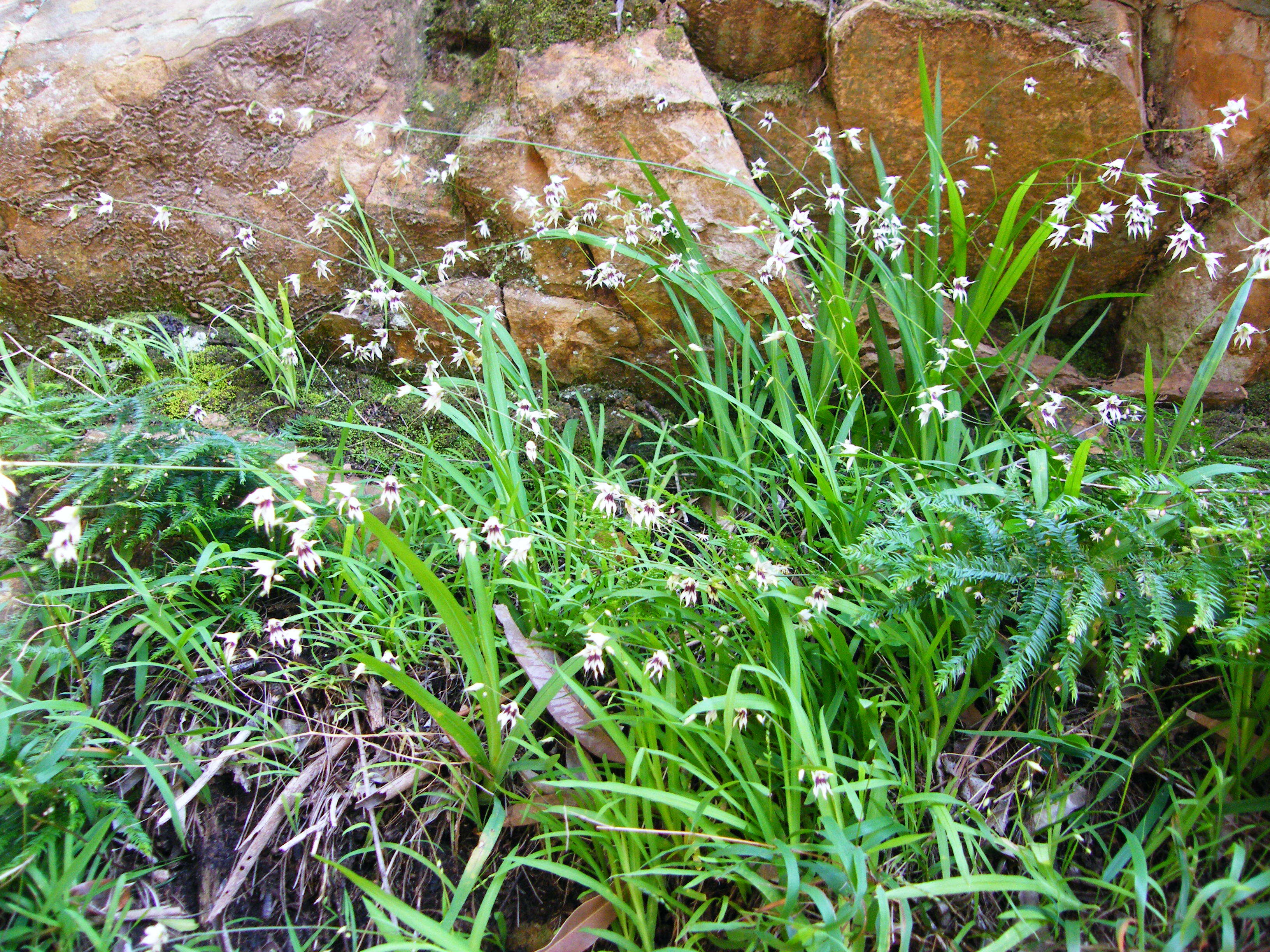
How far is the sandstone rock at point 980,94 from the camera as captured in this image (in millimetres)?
2361

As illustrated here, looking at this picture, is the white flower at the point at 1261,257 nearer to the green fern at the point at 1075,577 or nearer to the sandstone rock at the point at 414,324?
the green fern at the point at 1075,577

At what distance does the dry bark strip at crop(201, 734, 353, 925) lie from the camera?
150 centimetres

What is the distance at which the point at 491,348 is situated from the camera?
2016 mm

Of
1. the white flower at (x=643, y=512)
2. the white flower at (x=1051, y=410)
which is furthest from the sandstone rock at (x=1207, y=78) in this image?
the white flower at (x=643, y=512)

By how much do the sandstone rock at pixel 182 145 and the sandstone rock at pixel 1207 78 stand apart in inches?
99.5

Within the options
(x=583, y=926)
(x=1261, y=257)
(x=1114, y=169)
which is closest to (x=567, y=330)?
(x=1114, y=169)

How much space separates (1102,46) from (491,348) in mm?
2271

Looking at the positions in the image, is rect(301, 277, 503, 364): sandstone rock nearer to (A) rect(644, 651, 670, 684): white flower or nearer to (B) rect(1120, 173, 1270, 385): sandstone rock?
(A) rect(644, 651, 670, 684): white flower

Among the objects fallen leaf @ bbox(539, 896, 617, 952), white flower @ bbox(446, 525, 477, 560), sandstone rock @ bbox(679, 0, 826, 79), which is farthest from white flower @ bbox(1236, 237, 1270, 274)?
fallen leaf @ bbox(539, 896, 617, 952)

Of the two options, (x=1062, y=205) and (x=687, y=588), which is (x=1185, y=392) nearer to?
(x=1062, y=205)

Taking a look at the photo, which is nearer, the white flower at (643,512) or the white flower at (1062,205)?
the white flower at (643,512)

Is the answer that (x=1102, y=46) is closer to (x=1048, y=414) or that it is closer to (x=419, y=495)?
(x=1048, y=414)

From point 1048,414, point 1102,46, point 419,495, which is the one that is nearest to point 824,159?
point 1102,46

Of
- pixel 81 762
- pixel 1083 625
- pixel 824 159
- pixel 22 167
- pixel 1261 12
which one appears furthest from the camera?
pixel 824 159
